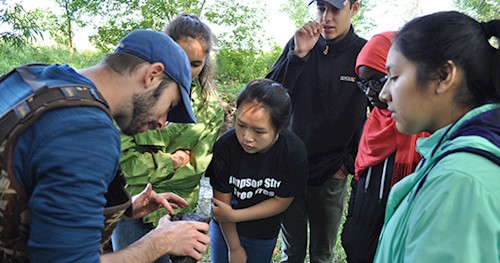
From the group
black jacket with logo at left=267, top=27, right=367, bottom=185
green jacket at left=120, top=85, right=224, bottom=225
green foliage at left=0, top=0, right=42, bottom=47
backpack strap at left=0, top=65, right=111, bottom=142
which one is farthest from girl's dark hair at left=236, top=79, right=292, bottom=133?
green foliage at left=0, top=0, right=42, bottom=47

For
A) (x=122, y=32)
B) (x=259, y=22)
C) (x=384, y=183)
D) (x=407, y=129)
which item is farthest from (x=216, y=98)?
(x=259, y=22)

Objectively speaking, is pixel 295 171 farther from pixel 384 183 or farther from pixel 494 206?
pixel 494 206

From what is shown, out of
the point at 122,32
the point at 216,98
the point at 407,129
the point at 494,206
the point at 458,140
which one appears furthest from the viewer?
the point at 122,32

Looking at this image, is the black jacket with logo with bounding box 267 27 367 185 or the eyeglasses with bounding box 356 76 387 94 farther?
the black jacket with logo with bounding box 267 27 367 185

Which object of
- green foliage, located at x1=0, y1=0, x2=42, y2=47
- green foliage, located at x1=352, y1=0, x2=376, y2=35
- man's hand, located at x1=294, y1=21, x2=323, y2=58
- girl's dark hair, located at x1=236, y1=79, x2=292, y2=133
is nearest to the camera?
girl's dark hair, located at x1=236, y1=79, x2=292, y2=133

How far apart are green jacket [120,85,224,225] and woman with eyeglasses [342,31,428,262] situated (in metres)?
0.98

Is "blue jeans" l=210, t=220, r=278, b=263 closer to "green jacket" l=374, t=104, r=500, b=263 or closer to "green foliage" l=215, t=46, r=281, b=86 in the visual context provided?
"green jacket" l=374, t=104, r=500, b=263

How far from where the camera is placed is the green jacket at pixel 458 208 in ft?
3.10

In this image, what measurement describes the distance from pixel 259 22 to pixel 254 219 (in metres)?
8.29

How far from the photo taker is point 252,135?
2.40 meters

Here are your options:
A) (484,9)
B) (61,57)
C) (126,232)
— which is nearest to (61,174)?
(126,232)

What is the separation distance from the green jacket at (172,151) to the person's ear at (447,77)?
1.59 metres

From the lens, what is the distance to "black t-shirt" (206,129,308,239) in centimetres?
248

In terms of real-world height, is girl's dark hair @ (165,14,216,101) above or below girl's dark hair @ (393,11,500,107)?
below
